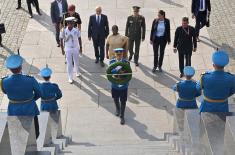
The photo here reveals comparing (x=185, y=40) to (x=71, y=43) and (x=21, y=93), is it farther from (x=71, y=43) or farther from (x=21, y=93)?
(x=21, y=93)

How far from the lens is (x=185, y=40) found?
11.8 metres

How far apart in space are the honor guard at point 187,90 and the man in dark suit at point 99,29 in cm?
367

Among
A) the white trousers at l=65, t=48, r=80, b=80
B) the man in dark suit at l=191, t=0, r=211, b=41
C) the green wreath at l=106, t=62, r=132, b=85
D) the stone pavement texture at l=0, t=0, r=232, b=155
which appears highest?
the man in dark suit at l=191, t=0, r=211, b=41

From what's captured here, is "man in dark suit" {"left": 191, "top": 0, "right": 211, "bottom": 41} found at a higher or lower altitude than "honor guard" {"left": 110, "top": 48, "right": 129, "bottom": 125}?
higher

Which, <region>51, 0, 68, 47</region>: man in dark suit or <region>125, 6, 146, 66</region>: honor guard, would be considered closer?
<region>125, 6, 146, 66</region>: honor guard

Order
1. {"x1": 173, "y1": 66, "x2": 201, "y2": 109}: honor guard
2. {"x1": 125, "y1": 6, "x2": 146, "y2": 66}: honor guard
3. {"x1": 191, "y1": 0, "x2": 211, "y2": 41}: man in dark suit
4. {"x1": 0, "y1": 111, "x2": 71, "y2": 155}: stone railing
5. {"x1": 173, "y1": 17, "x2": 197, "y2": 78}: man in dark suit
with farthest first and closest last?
1. {"x1": 191, "y1": 0, "x2": 211, "y2": 41}: man in dark suit
2. {"x1": 125, "y1": 6, "x2": 146, "y2": 66}: honor guard
3. {"x1": 173, "y1": 17, "x2": 197, "y2": 78}: man in dark suit
4. {"x1": 173, "y1": 66, "x2": 201, "y2": 109}: honor guard
5. {"x1": 0, "y1": 111, "x2": 71, "y2": 155}: stone railing

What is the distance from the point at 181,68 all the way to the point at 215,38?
2281 millimetres

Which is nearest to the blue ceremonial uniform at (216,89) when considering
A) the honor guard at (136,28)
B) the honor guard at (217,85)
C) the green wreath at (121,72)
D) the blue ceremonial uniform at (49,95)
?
the honor guard at (217,85)

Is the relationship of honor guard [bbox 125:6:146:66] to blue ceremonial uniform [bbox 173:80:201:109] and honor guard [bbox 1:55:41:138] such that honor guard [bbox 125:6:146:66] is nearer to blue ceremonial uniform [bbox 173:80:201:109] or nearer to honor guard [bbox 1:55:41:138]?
blue ceremonial uniform [bbox 173:80:201:109]

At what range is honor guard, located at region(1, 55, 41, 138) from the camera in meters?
7.72

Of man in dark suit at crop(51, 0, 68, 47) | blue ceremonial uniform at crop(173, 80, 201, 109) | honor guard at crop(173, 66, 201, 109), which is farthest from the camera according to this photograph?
man in dark suit at crop(51, 0, 68, 47)

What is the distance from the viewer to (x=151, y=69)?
509 inches

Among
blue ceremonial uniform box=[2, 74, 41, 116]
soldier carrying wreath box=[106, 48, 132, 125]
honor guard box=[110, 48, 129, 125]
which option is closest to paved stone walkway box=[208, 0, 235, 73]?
honor guard box=[110, 48, 129, 125]

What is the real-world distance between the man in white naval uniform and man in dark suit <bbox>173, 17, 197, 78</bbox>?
7.82ft
